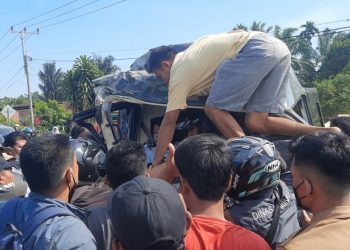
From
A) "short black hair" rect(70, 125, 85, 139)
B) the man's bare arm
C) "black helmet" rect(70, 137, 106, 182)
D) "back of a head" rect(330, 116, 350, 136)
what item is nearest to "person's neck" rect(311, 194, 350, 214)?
"back of a head" rect(330, 116, 350, 136)

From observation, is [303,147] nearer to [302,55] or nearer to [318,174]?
[318,174]

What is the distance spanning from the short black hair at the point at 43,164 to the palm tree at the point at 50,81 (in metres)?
75.9

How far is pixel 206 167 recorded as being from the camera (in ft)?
7.08

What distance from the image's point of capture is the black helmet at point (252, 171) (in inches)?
97.4

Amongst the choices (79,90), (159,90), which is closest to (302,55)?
(79,90)

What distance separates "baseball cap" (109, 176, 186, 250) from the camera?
1.72 meters

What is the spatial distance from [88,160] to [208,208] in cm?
197

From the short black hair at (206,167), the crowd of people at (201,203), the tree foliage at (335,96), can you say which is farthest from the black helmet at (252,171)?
the tree foliage at (335,96)

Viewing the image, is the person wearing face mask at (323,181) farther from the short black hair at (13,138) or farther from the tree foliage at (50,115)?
the tree foliage at (50,115)

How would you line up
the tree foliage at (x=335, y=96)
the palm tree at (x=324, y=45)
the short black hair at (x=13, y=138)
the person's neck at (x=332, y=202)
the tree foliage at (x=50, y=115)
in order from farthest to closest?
the palm tree at (x=324, y=45), the tree foliage at (x=50, y=115), the tree foliage at (x=335, y=96), the short black hair at (x=13, y=138), the person's neck at (x=332, y=202)

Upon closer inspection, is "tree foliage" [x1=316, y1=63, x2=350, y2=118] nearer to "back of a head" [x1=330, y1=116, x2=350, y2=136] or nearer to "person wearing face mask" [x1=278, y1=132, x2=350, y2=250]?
"back of a head" [x1=330, y1=116, x2=350, y2=136]

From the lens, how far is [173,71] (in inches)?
150

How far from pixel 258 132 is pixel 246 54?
0.63m

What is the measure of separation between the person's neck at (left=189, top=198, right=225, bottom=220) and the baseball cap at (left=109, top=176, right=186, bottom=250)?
35 cm
